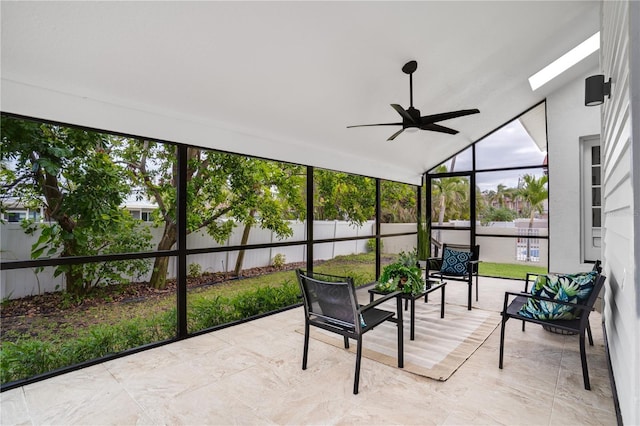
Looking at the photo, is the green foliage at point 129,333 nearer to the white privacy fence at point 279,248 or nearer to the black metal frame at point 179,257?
the black metal frame at point 179,257

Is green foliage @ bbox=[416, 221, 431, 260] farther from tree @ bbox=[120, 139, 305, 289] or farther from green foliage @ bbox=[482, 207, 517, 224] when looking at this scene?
tree @ bbox=[120, 139, 305, 289]

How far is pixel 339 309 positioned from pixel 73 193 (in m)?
2.77

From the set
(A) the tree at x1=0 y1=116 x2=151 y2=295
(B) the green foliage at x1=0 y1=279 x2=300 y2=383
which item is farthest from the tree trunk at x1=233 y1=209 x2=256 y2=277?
(A) the tree at x1=0 y1=116 x2=151 y2=295

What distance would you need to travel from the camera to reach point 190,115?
11.0ft

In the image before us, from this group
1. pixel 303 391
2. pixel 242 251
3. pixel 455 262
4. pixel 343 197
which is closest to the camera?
pixel 303 391

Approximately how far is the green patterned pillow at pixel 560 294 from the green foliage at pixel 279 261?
11.0 ft

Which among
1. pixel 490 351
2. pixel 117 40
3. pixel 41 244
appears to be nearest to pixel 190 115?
pixel 117 40

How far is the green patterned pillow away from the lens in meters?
2.53

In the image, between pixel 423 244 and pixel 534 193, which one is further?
pixel 423 244

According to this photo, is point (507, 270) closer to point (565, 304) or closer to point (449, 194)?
point (449, 194)

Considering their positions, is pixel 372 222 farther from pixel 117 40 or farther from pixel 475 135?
pixel 117 40

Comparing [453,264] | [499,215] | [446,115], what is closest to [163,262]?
[446,115]

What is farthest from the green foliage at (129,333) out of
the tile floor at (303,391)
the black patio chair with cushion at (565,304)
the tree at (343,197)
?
the black patio chair with cushion at (565,304)

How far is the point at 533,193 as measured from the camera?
622 cm
